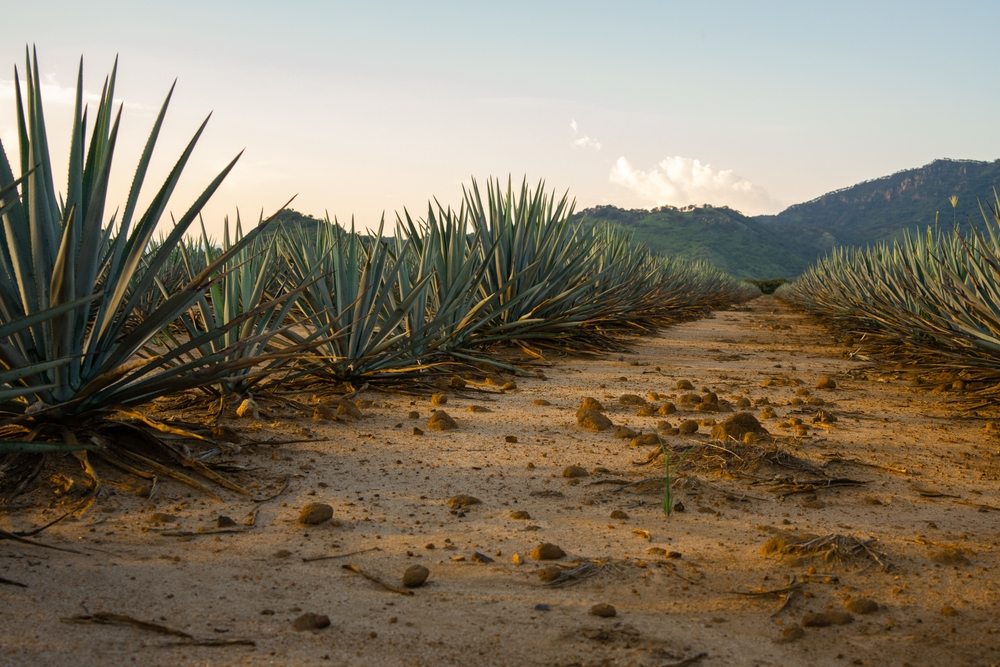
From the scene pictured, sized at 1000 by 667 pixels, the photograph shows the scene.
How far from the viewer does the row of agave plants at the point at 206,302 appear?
2.34 m

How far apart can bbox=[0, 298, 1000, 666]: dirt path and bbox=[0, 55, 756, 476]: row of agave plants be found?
37 centimetres

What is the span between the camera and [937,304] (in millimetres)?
5434

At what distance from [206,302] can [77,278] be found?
3.25 feet

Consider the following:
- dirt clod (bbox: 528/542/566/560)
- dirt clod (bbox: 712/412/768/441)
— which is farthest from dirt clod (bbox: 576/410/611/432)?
dirt clod (bbox: 528/542/566/560)

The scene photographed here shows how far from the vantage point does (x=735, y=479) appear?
8.46 ft

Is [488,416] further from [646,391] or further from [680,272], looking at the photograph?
[680,272]

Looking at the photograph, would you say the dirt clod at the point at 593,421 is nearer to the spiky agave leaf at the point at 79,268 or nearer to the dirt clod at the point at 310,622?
the spiky agave leaf at the point at 79,268

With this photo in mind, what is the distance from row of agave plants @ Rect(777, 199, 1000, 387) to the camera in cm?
428

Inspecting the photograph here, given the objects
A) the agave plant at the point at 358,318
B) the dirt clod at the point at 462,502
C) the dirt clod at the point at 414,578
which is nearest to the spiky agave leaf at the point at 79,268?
the dirt clod at the point at 462,502

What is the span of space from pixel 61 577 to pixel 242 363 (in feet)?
2.86

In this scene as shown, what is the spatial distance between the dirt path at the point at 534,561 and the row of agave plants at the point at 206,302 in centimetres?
37

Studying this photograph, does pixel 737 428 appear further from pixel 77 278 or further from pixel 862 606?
pixel 77 278

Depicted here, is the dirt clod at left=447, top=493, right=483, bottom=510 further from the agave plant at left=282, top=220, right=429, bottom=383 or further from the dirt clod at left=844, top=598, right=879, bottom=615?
the agave plant at left=282, top=220, right=429, bottom=383

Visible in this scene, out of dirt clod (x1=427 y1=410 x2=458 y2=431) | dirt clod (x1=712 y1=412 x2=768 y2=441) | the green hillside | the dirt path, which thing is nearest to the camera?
the dirt path
